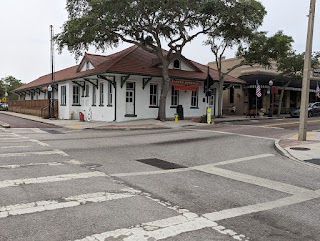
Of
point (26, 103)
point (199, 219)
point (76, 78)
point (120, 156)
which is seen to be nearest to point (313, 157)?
point (120, 156)

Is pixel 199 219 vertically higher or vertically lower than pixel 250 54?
lower

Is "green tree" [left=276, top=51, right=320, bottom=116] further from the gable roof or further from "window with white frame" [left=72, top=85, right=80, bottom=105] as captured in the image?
"window with white frame" [left=72, top=85, right=80, bottom=105]

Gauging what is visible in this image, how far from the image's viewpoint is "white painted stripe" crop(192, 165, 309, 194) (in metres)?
6.77

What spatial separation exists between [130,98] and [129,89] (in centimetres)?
73

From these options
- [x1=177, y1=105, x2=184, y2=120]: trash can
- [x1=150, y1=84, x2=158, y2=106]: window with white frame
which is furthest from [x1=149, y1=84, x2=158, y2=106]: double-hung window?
[x1=177, y1=105, x2=184, y2=120]: trash can

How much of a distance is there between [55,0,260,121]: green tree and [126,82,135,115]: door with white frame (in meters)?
2.31

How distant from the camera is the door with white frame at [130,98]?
2506 cm

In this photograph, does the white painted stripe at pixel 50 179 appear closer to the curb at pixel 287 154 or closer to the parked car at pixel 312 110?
the curb at pixel 287 154

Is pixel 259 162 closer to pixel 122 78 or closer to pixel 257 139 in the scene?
pixel 257 139

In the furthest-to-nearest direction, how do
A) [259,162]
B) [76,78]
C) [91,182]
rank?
[76,78] < [259,162] < [91,182]

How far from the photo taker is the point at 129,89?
25141 millimetres

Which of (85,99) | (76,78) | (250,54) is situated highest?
(250,54)

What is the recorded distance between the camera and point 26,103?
4159cm

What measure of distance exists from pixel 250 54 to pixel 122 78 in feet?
40.7
